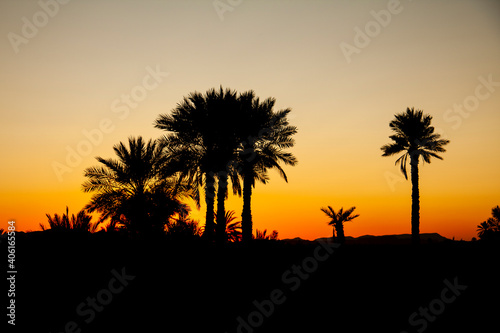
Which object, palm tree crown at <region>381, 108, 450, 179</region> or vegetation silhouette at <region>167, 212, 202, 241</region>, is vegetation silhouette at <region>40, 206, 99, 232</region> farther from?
palm tree crown at <region>381, 108, 450, 179</region>

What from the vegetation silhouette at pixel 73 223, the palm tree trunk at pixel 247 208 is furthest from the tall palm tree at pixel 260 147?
the vegetation silhouette at pixel 73 223

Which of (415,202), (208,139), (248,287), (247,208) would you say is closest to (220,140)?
(208,139)

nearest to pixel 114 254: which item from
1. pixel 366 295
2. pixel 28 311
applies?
pixel 28 311

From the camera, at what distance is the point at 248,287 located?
10102 millimetres

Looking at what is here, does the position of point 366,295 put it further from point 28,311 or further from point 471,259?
point 28,311

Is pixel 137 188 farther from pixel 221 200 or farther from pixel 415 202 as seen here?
pixel 415 202

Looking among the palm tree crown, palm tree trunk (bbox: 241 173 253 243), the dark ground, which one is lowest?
the dark ground

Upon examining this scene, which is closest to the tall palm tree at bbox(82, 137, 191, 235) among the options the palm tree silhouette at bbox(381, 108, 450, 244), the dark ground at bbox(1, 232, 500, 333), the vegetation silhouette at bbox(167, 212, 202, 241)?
the vegetation silhouette at bbox(167, 212, 202, 241)

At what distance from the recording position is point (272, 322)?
8.39 metres

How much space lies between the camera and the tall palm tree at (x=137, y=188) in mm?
21969

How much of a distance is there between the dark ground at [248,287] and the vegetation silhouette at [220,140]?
8926 mm

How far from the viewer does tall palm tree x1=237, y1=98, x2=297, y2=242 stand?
21.7m

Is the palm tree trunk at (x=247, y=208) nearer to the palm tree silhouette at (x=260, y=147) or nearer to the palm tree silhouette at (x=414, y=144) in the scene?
the palm tree silhouette at (x=260, y=147)

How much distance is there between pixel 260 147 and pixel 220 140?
106 inches
